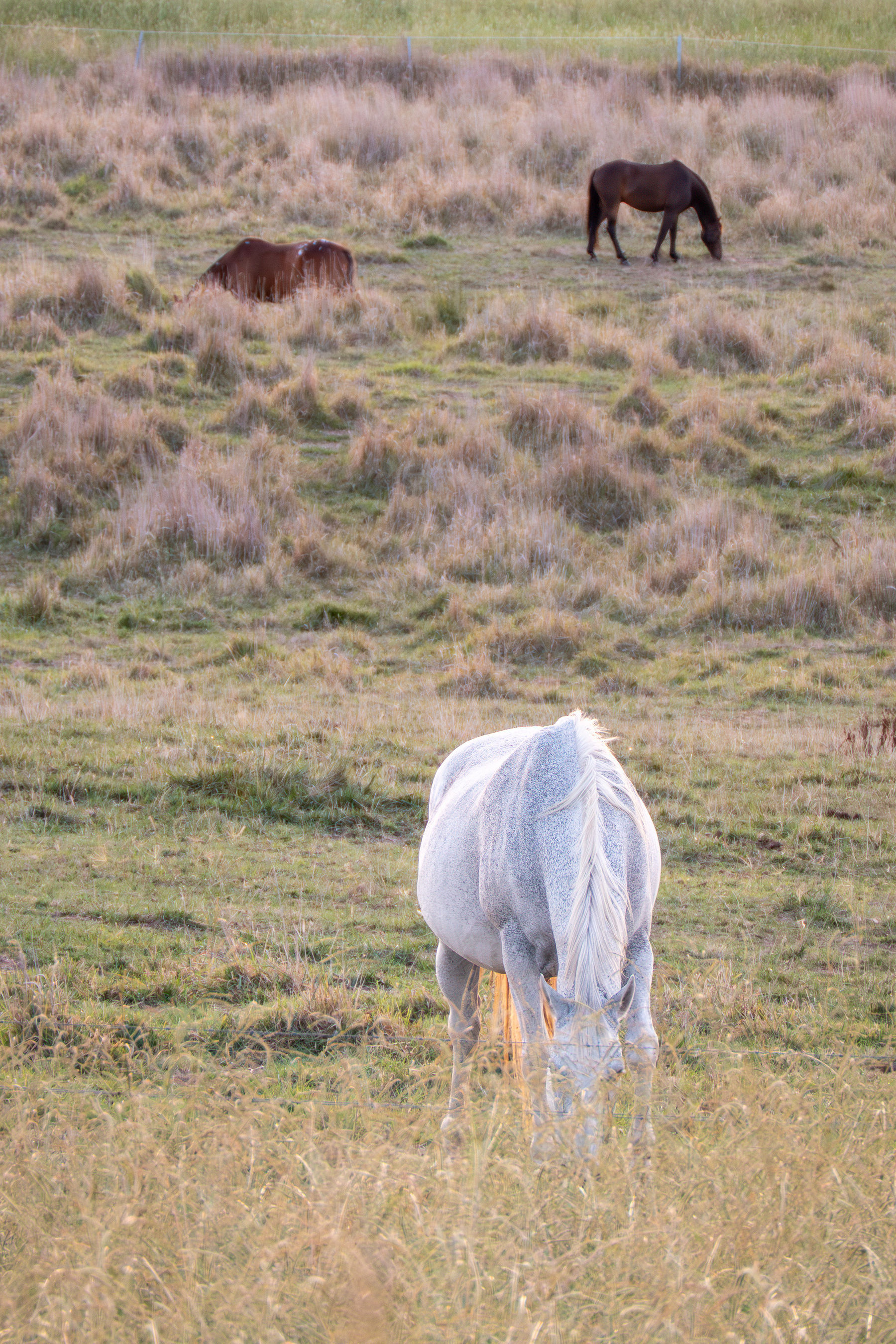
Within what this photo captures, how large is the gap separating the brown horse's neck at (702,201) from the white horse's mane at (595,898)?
1678cm

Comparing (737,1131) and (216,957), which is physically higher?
(737,1131)

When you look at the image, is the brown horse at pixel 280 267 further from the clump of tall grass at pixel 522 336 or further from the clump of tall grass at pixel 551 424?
the clump of tall grass at pixel 551 424

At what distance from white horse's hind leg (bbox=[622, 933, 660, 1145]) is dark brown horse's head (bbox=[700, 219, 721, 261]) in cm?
1713

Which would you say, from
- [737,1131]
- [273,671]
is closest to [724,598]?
[273,671]

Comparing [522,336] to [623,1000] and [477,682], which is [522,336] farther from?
[623,1000]

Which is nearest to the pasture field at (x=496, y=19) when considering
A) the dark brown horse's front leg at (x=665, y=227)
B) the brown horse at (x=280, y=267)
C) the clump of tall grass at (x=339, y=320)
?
the dark brown horse's front leg at (x=665, y=227)

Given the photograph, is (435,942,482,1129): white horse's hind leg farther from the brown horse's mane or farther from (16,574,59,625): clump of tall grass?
the brown horse's mane

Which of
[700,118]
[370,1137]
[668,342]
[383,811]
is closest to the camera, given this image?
[370,1137]

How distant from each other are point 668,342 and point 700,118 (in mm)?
9500

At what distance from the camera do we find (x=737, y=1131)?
9.31ft

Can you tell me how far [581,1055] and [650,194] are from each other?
58.3 feet

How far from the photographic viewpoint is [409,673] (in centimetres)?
988

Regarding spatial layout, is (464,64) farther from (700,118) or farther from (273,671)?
(273,671)

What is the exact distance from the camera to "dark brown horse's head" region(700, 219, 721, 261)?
18.9 m
